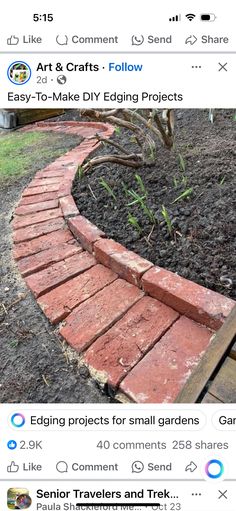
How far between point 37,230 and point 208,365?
964 mm

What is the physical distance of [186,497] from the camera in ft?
2.28

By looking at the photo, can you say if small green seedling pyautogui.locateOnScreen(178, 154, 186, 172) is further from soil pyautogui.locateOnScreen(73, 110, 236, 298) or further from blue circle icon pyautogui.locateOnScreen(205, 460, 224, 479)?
blue circle icon pyautogui.locateOnScreen(205, 460, 224, 479)

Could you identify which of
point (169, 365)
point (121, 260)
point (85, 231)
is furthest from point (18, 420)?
point (85, 231)

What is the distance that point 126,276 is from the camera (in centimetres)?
122

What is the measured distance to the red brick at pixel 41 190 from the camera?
180 centimetres

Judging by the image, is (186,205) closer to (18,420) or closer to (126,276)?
(126,276)

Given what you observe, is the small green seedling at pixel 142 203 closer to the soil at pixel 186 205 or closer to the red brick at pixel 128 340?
the soil at pixel 186 205

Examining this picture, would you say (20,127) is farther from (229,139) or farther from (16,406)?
(16,406)

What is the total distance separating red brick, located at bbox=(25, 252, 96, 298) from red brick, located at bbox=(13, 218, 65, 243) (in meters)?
0.22

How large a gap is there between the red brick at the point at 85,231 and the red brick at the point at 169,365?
0.47 meters

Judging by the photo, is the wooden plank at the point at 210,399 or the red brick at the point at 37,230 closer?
the wooden plank at the point at 210,399
